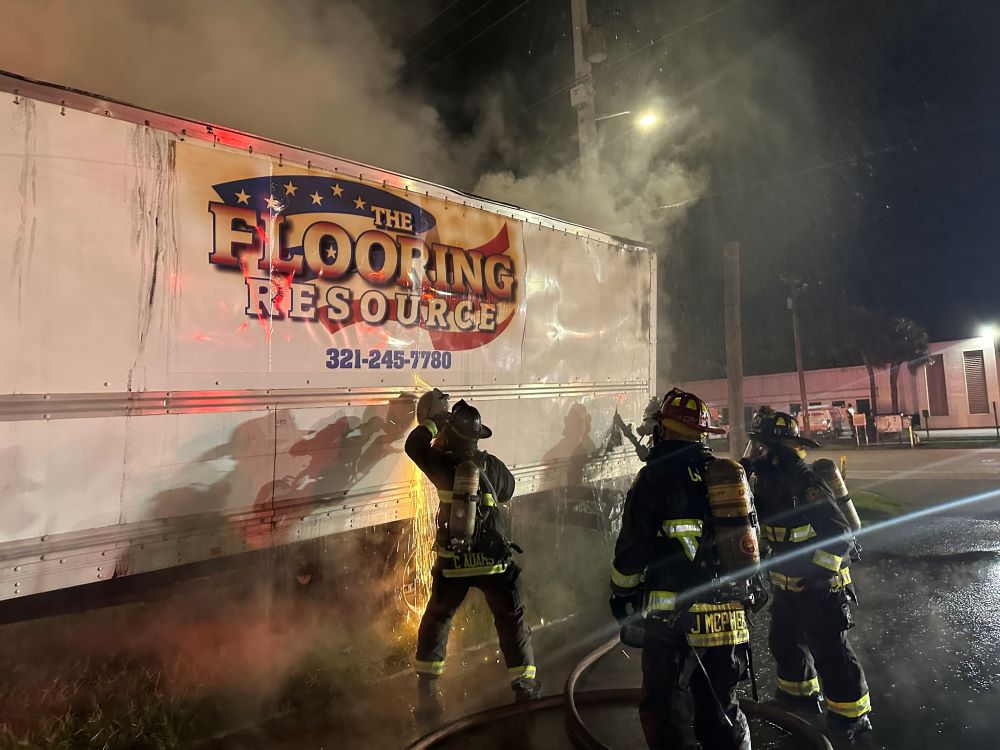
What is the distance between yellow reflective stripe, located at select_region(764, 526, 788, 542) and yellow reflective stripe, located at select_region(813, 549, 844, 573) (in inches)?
8.0

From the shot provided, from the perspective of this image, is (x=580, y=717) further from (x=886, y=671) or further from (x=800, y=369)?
(x=800, y=369)

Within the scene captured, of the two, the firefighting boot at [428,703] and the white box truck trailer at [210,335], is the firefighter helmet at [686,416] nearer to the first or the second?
the white box truck trailer at [210,335]

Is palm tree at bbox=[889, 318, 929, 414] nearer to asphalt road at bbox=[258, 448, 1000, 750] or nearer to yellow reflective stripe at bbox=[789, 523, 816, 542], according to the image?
asphalt road at bbox=[258, 448, 1000, 750]

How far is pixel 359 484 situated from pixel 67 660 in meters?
1.62

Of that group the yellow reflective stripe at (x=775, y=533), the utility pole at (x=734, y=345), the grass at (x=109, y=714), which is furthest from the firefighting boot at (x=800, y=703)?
the utility pole at (x=734, y=345)

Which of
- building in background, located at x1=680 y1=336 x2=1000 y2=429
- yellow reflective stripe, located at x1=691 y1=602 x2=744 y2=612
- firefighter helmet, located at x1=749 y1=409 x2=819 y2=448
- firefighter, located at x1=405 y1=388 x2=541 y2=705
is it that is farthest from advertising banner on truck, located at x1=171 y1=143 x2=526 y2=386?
building in background, located at x1=680 y1=336 x2=1000 y2=429

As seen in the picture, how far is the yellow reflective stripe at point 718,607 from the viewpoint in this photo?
102 inches

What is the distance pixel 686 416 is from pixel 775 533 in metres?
1.35

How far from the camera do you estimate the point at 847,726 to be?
325 centimetres

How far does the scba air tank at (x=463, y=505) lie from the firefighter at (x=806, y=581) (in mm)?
1861

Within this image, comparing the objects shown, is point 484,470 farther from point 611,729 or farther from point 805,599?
point 805,599

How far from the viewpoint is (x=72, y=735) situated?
2.87 m

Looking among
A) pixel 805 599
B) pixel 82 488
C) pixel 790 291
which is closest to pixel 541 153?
pixel 805 599

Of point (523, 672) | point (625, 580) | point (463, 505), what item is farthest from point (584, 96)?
point (523, 672)
